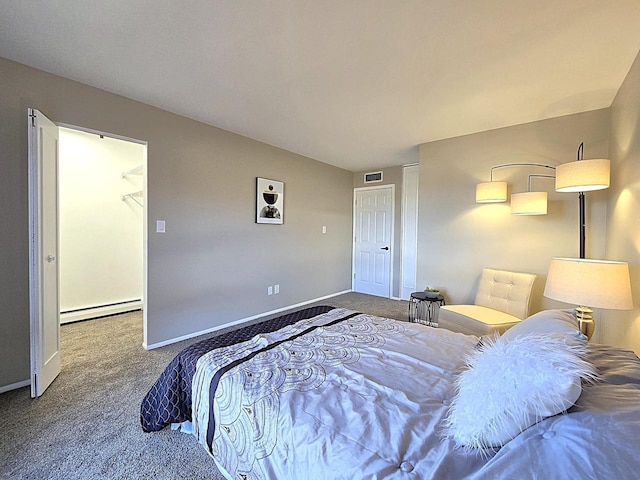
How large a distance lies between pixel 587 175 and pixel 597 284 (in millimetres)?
917

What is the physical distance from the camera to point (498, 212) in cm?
320

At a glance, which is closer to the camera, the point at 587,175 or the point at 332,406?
the point at 332,406

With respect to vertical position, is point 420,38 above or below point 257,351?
above

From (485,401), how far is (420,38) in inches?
78.7

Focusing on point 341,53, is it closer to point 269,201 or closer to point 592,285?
point 592,285

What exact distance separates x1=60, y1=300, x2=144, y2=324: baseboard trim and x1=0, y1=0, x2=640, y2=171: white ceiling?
300 cm

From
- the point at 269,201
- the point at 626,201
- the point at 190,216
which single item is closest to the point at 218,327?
the point at 190,216

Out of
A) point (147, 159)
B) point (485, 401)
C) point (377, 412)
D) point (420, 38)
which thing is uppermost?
point (420, 38)

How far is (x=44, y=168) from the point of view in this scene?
2.07m

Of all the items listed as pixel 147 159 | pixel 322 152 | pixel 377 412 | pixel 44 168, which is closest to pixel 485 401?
pixel 377 412

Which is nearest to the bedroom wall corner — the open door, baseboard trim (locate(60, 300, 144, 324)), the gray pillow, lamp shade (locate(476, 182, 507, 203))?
lamp shade (locate(476, 182, 507, 203))

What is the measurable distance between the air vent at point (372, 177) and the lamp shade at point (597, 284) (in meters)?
3.86

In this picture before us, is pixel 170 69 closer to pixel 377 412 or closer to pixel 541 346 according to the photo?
pixel 377 412

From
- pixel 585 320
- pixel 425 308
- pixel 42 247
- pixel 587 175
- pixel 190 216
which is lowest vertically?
pixel 425 308
